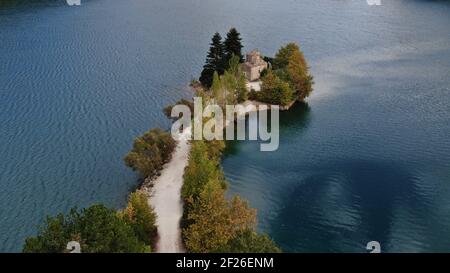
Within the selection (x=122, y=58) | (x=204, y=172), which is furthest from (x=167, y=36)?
(x=204, y=172)

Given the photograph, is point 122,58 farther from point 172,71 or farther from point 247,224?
point 247,224

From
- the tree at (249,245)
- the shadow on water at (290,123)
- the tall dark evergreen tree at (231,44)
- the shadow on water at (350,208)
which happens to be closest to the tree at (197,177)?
the shadow on water at (350,208)

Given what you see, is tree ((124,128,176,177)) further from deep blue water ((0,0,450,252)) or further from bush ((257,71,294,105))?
bush ((257,71,294,105))

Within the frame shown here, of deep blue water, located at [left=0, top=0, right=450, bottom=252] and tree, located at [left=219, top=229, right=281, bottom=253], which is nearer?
tree, located at [left=219, top=229, right=281, bottom=253]

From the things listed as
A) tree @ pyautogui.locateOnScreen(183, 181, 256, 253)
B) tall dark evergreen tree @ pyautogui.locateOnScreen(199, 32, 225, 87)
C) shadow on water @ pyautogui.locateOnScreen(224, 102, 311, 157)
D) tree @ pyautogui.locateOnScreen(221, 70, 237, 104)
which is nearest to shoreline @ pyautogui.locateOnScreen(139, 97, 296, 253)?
tree @ pyautogui.locateOnScreen(183, 181, 256, 253)

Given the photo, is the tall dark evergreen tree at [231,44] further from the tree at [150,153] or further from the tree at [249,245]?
the tree at [249,245]
